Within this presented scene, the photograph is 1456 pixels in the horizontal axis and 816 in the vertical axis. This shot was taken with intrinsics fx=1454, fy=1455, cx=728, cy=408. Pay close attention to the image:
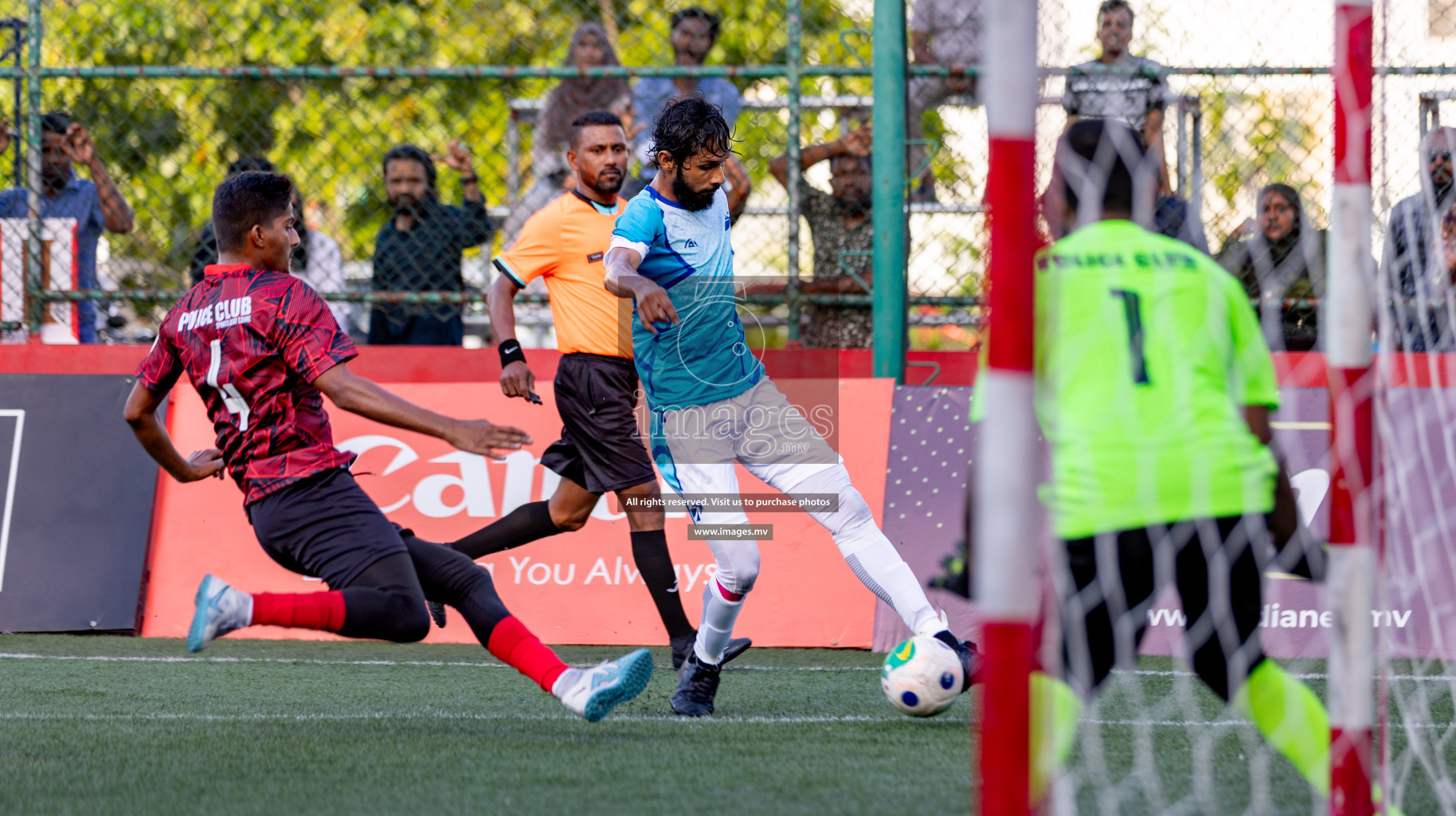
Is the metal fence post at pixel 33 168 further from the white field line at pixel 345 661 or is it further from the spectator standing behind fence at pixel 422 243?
the white field line at pixel 345 661

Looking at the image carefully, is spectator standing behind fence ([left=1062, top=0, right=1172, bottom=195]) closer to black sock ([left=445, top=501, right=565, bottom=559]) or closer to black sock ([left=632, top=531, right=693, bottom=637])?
black sock ([left=632, top=531, right=693, bottom=637])

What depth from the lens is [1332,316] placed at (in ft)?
9.76

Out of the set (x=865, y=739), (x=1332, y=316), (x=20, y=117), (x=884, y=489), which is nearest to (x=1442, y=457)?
(x=884, y=489)

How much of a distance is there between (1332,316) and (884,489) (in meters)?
3.93

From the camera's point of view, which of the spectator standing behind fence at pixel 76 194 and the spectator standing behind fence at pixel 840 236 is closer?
the spectator standing behind fence at pixel 840 236

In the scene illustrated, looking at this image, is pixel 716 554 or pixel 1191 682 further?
pixel 1191 682

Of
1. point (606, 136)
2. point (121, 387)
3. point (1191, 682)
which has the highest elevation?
point (606, 136)

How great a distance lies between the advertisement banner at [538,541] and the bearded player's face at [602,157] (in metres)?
1.49

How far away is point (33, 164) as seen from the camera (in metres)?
7.91

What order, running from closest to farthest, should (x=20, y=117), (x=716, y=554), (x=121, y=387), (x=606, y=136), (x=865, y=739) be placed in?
(x=865, y=739)
(x=716, y=554)
(x=606, y=136)
(x=121, y=387)
(x=20, y=117)

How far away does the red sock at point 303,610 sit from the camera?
405cm

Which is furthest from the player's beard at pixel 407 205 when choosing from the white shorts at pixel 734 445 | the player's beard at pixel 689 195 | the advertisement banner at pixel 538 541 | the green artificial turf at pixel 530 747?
the white shorts at pixel 734 445

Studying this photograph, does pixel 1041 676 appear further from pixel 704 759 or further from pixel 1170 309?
pixel 704 759

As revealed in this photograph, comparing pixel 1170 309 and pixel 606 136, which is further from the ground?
pixel 606 136
